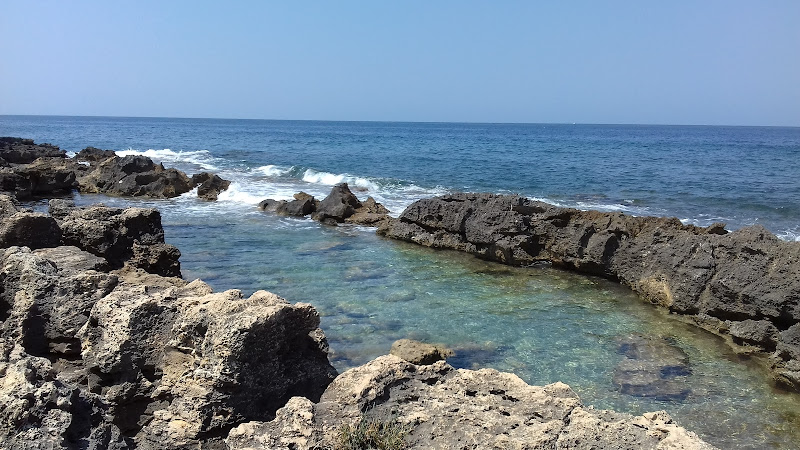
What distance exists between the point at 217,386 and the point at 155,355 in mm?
812

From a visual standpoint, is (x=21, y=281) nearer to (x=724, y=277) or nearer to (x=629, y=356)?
(x=629, y=356)

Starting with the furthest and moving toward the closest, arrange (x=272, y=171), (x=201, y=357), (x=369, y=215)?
(x=272, y=171) → (x=369, y=215) → (x=201, y=357)

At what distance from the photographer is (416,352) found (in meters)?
8.33

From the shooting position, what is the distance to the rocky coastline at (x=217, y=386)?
363 cm

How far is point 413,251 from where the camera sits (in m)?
16.2

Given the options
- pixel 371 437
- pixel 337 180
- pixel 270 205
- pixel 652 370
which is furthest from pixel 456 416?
pixel 337 180

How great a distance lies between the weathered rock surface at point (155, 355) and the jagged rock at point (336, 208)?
48.6 ft

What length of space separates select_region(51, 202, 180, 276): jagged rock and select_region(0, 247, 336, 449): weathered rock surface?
2530 mm

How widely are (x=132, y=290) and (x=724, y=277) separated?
10.5m

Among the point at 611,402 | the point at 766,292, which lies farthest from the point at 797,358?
the point at 611,402

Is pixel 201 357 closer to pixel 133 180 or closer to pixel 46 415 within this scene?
pixel 46 415

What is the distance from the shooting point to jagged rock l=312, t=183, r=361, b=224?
2036 cm

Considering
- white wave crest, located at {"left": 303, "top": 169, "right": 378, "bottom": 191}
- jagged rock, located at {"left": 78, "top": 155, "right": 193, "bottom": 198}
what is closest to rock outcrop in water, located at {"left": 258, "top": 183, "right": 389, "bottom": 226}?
jagged rock, located at {"left": 78, "top": 155, "right": 193, "bottom": 198}

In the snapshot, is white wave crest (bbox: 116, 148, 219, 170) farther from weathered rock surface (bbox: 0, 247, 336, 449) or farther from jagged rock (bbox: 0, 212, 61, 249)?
weathered rock surface (bbox: 0, 247, 336, 449)
